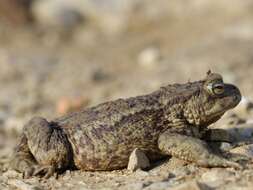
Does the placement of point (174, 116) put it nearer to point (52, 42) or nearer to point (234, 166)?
point (234, 166)

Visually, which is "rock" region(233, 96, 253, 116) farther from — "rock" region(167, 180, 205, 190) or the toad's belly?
"rock" region(167, 180, 205, 190)

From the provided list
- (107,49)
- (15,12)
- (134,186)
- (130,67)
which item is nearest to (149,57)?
(130,67)

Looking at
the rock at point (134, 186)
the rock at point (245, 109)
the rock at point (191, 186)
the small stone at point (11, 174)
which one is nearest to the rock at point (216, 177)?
the rock at point (191, 186)

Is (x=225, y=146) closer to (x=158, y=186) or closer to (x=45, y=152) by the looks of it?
(x=158, y=186)

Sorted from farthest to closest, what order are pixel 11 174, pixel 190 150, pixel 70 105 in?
1. pixel 70 105
2. pixel 11 174
3. pixel 190 150

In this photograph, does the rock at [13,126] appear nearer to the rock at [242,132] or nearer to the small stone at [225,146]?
the rock at [242,132]

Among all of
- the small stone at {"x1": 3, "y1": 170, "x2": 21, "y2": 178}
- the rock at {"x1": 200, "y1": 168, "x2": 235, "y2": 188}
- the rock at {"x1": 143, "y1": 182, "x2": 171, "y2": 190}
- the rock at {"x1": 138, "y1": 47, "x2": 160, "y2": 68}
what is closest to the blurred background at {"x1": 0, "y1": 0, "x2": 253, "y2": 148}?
the rock at {"x1": 138, "y1": 47, "x2": 160, "y2": 68}
